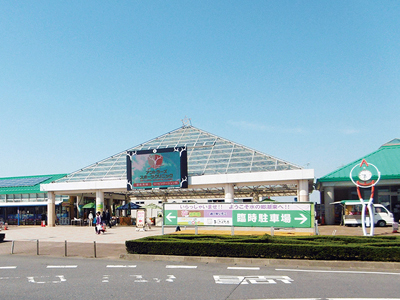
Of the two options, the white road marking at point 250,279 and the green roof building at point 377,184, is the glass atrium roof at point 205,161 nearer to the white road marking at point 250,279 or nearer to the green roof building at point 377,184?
the green roof building at point 377,184

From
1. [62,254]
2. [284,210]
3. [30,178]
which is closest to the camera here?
[62,254]

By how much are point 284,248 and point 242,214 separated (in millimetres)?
6476

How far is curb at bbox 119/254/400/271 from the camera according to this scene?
13.3 metres

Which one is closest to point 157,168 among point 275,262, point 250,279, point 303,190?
point 303,190

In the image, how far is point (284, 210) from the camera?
20391 mm

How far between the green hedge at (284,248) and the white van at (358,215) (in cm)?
1677

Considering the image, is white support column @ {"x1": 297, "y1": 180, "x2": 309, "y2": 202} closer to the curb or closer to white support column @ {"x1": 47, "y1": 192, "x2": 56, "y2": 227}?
the curb

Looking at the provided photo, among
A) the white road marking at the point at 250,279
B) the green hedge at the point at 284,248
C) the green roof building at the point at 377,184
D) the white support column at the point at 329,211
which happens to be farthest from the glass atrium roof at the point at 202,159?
the white road marking at the point at 250,279

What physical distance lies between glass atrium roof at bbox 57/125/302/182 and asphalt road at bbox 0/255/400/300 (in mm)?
21917

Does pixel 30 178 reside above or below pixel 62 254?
above

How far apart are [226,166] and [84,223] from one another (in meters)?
18.2

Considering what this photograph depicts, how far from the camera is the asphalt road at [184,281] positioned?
912cm

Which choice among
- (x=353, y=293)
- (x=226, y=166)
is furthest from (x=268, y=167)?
(x=353, y=293)

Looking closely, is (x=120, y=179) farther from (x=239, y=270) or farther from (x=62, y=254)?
(x=239, y=270)
